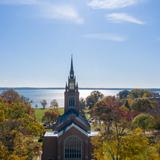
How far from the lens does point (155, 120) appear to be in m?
64.3

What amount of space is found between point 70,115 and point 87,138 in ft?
27.2

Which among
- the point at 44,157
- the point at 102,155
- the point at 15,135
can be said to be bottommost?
the point at 44,157

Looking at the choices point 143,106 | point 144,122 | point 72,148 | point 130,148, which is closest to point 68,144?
point 72,148

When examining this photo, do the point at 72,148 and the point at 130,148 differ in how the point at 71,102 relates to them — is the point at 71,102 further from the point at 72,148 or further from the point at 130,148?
the point at 130,148

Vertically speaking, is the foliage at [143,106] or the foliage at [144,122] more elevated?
the foliage at [143,106]

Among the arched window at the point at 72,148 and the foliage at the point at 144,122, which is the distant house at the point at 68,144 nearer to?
the arched window at the point at 72,148

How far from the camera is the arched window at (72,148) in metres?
48.7

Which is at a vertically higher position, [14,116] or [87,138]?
[14,116]

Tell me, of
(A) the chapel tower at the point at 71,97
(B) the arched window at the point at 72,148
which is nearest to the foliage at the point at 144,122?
(A) the chapel tower at the point at 71,97

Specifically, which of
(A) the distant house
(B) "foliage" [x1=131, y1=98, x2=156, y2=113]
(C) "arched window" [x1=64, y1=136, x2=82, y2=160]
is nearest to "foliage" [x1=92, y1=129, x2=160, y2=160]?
(A) the distant house

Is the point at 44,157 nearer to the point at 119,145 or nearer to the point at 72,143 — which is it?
the point at 72,143

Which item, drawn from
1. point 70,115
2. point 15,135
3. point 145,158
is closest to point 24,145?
point 15,135

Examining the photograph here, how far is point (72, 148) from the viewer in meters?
48.9

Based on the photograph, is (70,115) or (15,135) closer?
(15,135)
